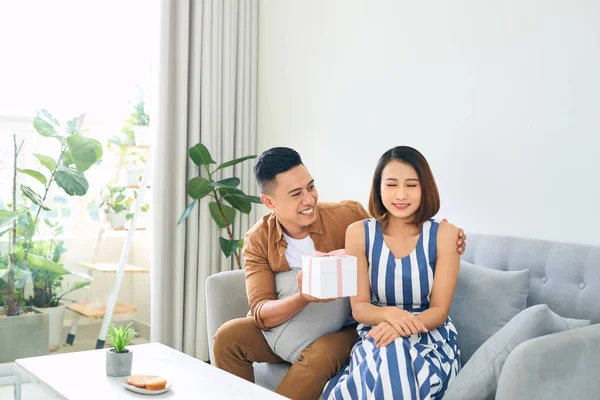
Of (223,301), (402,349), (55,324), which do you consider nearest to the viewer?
(402,349)

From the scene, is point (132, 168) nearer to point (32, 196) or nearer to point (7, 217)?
point (32, 196)

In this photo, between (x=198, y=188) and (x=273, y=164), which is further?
(x=198, y=188)

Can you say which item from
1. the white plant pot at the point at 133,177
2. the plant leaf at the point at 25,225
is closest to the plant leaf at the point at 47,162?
the plant leaf at the point at 25,225

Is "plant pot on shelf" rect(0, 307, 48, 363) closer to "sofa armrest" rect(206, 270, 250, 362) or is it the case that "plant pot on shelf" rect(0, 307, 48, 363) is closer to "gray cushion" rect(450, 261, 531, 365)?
"sofa armrest" rect(206, 270, 250, 362)

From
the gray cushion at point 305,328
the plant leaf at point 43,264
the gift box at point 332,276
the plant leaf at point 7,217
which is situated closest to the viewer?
the gift box at point 332,276

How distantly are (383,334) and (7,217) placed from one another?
2159 mm

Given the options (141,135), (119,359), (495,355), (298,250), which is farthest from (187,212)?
(495,355)

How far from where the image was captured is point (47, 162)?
3.38m

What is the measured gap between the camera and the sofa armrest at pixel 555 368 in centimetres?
162

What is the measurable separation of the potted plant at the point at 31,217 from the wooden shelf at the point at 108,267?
21 cm

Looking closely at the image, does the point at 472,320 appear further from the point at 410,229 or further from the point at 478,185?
the point at 478,185

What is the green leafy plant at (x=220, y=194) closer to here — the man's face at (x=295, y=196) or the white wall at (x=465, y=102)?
the white wall at (x=465, y=102)

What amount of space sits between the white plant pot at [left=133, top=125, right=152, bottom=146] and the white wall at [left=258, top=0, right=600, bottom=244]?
80 centimetres

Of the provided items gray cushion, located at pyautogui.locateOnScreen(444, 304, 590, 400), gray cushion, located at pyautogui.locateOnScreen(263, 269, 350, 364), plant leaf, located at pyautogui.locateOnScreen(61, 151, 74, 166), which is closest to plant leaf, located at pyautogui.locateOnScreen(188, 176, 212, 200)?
plant leaf, located at pyautogui.locateOnScreen(61, 151, 74, 166)
